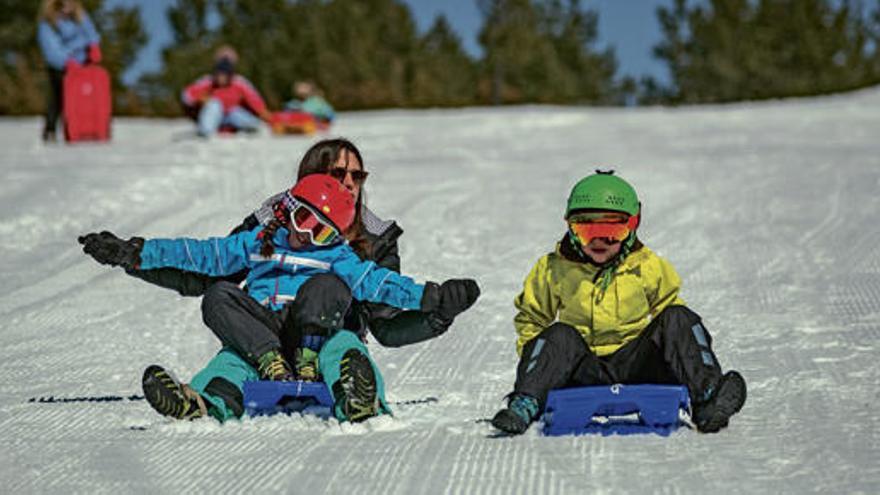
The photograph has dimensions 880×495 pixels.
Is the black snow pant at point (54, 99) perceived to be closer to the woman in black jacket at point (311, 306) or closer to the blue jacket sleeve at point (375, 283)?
the woman in black jacket at point (311, 306)

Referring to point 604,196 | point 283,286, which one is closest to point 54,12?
point 283,286

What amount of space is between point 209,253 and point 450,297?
0.81 metres

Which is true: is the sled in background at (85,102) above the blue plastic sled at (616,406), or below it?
below

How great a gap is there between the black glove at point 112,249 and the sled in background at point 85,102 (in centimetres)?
986

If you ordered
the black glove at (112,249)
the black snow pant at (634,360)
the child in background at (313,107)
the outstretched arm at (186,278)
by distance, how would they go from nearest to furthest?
the black snow pant at (634,360) < the black glove at (112,249) < the outstretched arm at (186,278) < the child in background at (313,107)

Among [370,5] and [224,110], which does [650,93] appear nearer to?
[370,5]

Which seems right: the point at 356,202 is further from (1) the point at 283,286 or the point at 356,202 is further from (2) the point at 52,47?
(2) the point at 52,47

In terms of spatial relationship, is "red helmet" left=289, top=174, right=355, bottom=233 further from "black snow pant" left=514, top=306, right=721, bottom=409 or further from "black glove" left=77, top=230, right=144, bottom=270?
"black snow pant" left=514, top=306, right=721, bottom=409

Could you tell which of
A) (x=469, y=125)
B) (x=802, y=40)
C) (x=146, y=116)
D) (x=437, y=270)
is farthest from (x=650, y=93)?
(x=437, y=270)

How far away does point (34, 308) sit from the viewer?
6.42 m

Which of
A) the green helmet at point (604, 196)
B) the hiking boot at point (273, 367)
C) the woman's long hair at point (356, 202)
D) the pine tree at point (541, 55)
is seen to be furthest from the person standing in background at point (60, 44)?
the pine tree at point (541, 55)

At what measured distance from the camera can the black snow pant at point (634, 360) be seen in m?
3.84

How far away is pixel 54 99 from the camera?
1382 cm

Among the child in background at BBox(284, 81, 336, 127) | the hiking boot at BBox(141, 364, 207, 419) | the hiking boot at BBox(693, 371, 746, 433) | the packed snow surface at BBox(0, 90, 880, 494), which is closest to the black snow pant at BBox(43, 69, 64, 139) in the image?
the packed snow surface at BBox(0, 90, 880, 494)
